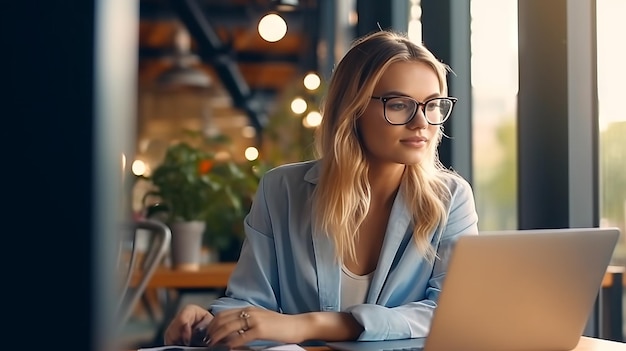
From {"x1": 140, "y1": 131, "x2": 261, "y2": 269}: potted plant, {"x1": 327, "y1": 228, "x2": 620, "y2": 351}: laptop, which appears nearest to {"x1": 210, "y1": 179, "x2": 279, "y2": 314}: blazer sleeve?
{"x1": 327, "y1": 228, "x2": 620, "y2": 351}: laptop

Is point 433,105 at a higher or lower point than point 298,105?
lower

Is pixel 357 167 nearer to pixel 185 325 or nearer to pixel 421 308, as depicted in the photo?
pixel 421 308

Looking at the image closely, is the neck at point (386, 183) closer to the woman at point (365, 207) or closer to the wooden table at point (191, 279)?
the woman at point (365, 207)

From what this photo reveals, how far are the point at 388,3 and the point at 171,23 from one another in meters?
6.72

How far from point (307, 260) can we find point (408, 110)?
428 millimetres

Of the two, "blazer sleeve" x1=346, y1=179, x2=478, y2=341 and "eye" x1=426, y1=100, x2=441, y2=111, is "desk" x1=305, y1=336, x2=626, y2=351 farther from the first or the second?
"eye" x1=426, y1=100, x2=441, y2=111

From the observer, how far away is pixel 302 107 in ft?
17.2

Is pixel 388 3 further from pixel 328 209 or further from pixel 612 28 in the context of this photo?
pixel 328 209

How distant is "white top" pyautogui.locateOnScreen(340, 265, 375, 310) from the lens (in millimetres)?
2055

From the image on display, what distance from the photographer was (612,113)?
252 cm

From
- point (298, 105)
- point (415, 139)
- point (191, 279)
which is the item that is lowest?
point (191, 279)

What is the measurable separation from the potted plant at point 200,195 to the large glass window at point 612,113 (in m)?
2.14

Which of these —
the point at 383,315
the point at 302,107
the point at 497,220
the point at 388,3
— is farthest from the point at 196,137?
the point at 383,315

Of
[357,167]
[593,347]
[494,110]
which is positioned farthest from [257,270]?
[494,110]
